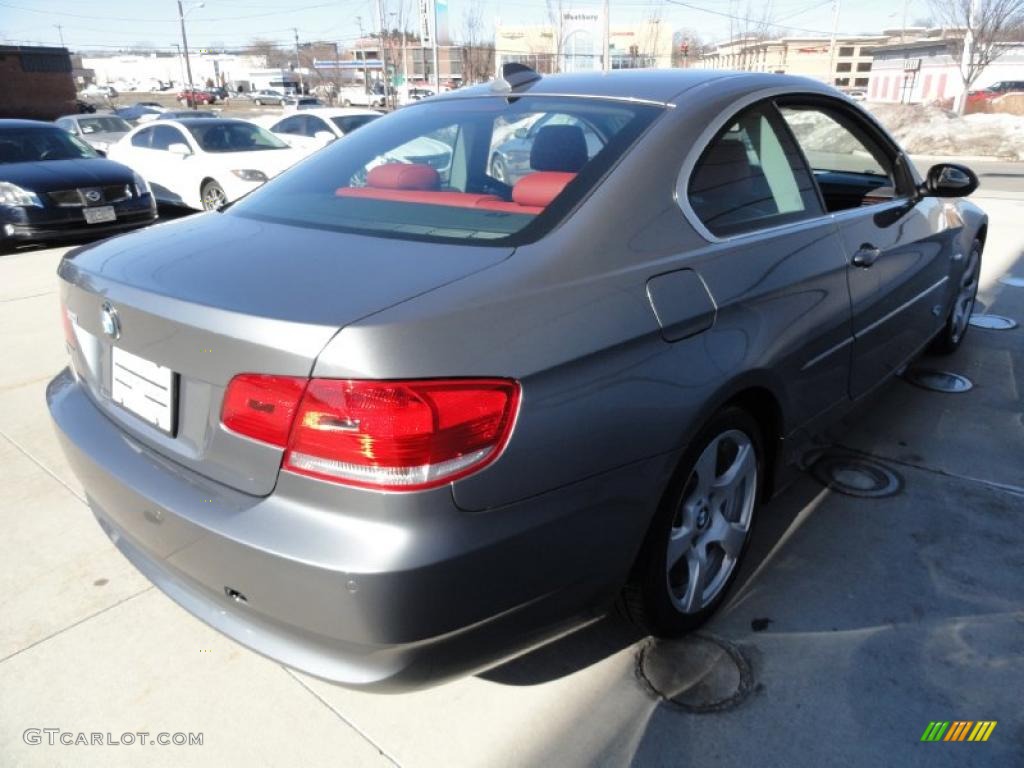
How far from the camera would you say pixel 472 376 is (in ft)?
Answer: 5.12

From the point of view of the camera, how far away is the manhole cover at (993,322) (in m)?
5.55

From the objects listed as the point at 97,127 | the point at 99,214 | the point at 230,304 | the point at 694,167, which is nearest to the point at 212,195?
the point at 99,214

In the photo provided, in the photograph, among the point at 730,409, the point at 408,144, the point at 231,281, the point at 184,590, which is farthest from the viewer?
the point at 408,144

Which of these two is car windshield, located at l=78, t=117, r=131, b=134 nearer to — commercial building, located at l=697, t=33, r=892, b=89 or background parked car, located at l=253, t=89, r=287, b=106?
background parked car, located at l=253, t=89, r=287, b=106

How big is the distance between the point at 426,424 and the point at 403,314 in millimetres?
224

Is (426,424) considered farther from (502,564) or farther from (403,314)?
(502,564)

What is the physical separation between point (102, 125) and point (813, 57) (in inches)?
3559

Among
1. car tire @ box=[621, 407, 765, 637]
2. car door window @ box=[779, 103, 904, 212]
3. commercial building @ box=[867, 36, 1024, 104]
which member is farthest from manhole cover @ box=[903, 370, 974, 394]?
commercial building @ box=[867, 36, 1024, 104]

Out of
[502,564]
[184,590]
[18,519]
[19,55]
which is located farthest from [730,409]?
[19,55]

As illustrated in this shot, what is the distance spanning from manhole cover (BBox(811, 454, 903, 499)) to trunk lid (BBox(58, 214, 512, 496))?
217cm

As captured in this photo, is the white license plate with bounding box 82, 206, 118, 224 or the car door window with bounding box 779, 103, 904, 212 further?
the white license plate with bounding box 82, 206, 118, 224

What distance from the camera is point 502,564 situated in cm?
163

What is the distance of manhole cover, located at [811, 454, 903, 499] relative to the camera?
3.26 meters

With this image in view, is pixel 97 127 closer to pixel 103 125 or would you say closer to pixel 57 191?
pixel 103 125
